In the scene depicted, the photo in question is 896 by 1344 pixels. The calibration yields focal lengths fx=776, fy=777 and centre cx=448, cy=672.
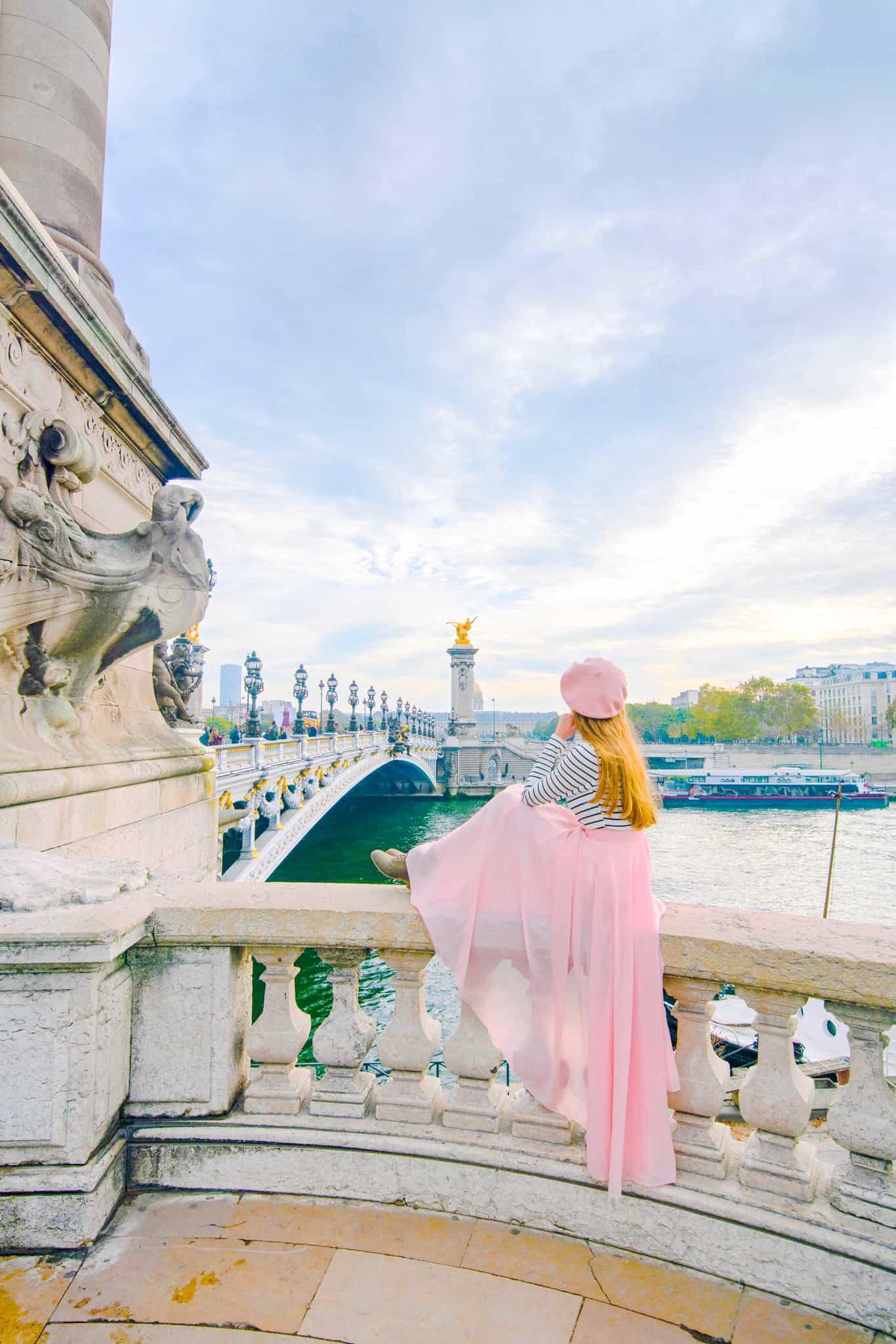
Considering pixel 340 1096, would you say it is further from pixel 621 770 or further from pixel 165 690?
pixel 165 690

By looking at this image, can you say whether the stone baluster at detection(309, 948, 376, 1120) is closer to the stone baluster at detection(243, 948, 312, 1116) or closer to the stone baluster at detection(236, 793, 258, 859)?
the stone baluster at detection(243, 948, 312, 1116)

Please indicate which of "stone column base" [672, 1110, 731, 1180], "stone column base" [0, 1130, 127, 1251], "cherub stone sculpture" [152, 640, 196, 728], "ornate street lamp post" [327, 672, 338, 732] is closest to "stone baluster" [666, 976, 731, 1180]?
"stone column base" [672, 1110, 731, 1180]

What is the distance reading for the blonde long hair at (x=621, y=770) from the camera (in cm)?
217

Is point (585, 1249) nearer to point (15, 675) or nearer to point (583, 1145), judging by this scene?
point (583, 1145)

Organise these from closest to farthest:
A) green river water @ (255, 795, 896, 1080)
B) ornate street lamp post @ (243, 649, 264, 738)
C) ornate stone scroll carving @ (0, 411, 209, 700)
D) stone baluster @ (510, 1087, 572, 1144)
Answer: stone baluster @ (510, 1087, 572, 1144) < ornate stone scroll carving @ (0, 411, 209, 700) < green river water @ (255, 795, 896, 1080) < ornate street lamp post @ (243, 649, 264, 738)

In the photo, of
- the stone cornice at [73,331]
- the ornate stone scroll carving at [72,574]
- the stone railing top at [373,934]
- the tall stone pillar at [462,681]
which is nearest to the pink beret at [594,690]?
the stone railing top at [373,934]

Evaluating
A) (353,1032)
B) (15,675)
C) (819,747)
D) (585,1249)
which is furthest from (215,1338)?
(819,747)

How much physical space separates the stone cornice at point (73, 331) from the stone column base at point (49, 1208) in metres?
3.24

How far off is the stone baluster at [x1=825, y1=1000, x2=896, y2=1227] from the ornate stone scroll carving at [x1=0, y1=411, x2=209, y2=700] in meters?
3.26

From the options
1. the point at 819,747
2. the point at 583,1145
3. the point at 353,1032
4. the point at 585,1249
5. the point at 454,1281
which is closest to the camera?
the point at 454,1281

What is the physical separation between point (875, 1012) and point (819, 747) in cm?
8416

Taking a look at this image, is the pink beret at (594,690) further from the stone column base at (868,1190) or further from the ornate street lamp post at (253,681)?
the ornate street lamp post at (253,681)

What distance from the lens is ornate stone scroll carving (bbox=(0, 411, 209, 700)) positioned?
335 centimetres

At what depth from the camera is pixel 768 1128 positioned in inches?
79.6
